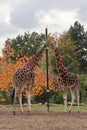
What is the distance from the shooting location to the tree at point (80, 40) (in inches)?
1937

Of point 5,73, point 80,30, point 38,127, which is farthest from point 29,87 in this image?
point 80,30

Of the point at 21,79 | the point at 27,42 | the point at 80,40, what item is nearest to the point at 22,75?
the point at 21,79

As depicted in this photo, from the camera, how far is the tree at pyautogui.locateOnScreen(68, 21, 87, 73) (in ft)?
161

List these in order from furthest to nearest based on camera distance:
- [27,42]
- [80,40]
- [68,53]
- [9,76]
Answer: [27,42] → [80,40] → [68,53] → [9,76]

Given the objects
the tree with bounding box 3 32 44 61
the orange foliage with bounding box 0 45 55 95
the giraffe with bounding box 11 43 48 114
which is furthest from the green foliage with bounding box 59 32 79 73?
the giraffe with bounding box 11 43 48 114

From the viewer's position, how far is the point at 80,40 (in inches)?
2008

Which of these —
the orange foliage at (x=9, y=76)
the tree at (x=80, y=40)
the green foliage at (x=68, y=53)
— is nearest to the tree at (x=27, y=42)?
A: the tree at (x=80, y=40)

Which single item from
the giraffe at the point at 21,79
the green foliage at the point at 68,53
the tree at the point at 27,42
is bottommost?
the giraffe at the point at 21,79

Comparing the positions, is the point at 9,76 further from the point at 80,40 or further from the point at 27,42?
the point at 27,42

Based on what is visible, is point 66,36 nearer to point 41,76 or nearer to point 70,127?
A: point 41,76

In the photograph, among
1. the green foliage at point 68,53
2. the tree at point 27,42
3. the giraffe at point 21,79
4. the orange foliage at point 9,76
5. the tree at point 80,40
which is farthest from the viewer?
the tree at point 27,42

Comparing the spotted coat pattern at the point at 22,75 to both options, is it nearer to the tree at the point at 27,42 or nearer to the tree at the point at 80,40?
the tree at the point at 80,40

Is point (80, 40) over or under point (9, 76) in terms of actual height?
over

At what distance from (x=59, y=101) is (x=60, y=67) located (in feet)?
40.1
